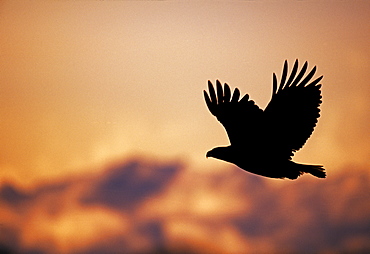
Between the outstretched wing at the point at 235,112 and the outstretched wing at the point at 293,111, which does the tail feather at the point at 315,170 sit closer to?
the outstretched wing at the point at 293,111

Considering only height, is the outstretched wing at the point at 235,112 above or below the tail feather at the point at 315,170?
above

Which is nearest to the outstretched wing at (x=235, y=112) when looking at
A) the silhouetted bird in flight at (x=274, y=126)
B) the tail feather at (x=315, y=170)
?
the silhouetted bird in flight at (x=274, y=126)

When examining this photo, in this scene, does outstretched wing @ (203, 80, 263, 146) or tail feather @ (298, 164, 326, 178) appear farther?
tail feather @ (298, 164, 326, 178)

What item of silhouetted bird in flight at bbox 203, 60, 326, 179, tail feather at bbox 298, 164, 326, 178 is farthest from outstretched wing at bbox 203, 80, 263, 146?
tail feather at bbox 298, 164, 326, 178

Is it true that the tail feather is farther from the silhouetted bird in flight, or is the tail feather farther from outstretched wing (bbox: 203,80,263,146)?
outstretched wing (bbox: 203,80,263,146)

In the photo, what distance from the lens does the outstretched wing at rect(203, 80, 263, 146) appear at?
15805 mm

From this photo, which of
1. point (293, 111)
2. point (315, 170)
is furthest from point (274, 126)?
point (315, 170)

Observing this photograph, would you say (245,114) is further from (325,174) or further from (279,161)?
(325,174)

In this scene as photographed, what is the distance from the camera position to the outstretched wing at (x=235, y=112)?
15805mm

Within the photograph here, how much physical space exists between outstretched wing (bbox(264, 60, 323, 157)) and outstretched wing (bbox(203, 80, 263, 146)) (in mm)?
492

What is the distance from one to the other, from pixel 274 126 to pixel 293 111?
22.3 inches

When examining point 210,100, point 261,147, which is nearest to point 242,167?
point 261,147

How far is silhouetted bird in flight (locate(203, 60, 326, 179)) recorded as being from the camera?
16.0m

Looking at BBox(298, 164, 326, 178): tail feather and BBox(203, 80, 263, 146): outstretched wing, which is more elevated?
BBox(203, 80, 263, 146): outstretched wing
